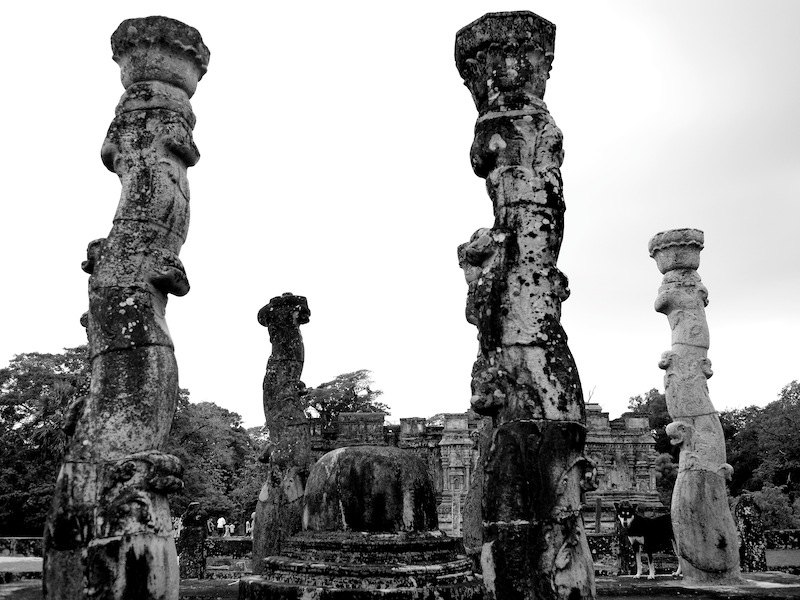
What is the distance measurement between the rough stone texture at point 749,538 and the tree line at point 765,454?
58.7 feet

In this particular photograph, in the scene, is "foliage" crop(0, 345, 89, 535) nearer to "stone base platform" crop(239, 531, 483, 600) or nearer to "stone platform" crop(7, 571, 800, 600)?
"stone platform" crop(7, 571, 800, 600)

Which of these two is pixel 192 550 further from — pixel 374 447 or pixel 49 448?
pixel 49 448

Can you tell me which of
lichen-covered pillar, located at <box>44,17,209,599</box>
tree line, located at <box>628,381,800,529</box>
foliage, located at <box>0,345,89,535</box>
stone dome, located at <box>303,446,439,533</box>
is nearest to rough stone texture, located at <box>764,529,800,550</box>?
tree line, located at <box>628,381,800,529</box>

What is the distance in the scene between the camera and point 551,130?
4914 millimetres

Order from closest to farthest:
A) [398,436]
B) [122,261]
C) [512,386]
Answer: [512,386], [122,261], [398,436]

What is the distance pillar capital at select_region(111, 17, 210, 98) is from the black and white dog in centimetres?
850

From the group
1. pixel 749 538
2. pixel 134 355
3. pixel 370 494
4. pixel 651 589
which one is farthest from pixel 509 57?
pixel 749 538

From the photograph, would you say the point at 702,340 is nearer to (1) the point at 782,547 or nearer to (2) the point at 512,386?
(2) the point at 512,386

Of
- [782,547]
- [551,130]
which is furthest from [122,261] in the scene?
[782,547]

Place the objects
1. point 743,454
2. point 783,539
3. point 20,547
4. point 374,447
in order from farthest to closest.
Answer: point 743,454 < point 783,539 < point 20,547 < point 374,447

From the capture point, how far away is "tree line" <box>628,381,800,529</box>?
29938mm

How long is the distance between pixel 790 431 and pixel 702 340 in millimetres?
30957

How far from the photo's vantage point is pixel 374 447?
7.48 m

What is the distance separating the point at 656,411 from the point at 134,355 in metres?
47.2
